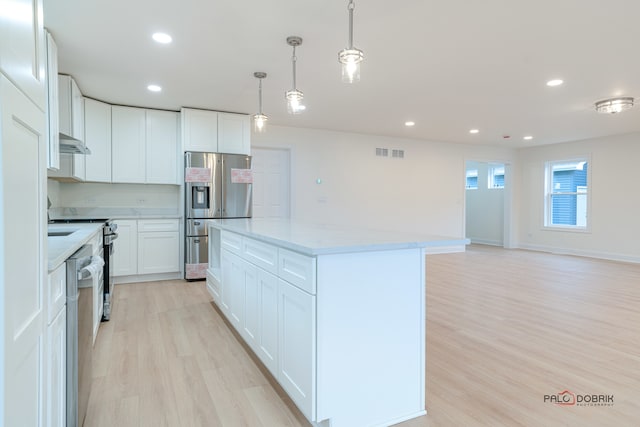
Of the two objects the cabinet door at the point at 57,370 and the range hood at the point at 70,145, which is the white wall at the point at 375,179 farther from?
the cabinet door at the point at 57,370

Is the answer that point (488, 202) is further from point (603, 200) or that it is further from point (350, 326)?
point (350, 326)

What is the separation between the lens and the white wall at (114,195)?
4816 mm

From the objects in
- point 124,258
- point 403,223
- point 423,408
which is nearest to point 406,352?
point 423,408

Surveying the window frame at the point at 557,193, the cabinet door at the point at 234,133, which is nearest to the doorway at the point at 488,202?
the window frame at the point at 557,193

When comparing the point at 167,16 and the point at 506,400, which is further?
the point at 167,16

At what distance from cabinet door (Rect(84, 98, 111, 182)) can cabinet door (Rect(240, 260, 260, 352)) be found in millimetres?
3391

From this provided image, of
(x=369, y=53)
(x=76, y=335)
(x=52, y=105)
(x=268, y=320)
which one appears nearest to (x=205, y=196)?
(x=52, y=105)

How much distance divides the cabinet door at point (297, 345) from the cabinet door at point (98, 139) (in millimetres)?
4069

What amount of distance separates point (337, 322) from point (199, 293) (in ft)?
10.4

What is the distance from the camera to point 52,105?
2971 millimetres

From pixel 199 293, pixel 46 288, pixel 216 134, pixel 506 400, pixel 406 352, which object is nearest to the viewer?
pixel 46 288

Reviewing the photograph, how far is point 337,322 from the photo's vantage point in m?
1.61

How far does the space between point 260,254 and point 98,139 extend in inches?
151

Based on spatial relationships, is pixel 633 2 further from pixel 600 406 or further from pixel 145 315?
pixel 145 315
